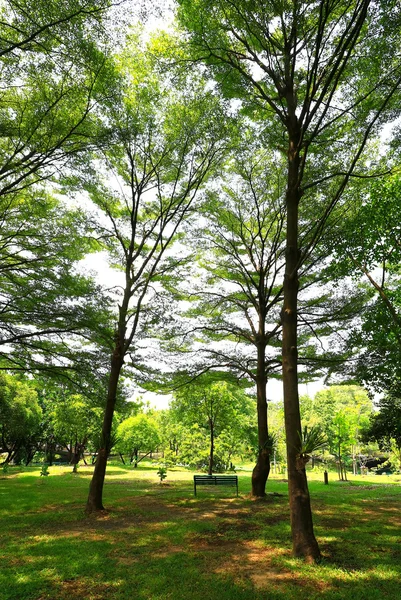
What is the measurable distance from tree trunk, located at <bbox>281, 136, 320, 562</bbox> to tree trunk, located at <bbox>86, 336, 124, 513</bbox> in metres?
6.33

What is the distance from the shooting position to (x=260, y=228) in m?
14.4

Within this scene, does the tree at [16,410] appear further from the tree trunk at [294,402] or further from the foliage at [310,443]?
the foliage at [310,443]

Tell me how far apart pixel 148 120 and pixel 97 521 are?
1231 cm

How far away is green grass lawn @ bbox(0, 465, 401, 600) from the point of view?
4.59 meters

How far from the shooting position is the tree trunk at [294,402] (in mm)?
5789

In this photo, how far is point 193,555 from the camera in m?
6.04

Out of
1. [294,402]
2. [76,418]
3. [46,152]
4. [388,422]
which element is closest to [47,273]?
[46,152]

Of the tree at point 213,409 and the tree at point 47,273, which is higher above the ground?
the tree at point 47,273

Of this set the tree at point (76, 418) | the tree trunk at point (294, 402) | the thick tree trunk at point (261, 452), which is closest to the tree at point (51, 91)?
the tree trunk at point (294, 402)

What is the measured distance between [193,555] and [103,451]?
5628 mm

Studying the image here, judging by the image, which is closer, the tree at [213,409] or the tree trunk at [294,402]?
the tree trunk at [294,402]

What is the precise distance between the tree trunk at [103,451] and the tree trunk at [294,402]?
6330 mm

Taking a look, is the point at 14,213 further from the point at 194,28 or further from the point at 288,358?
the point at 288,358

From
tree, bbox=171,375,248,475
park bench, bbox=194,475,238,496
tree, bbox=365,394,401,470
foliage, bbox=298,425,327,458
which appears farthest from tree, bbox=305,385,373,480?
tree, bbox=171,375,248,475
